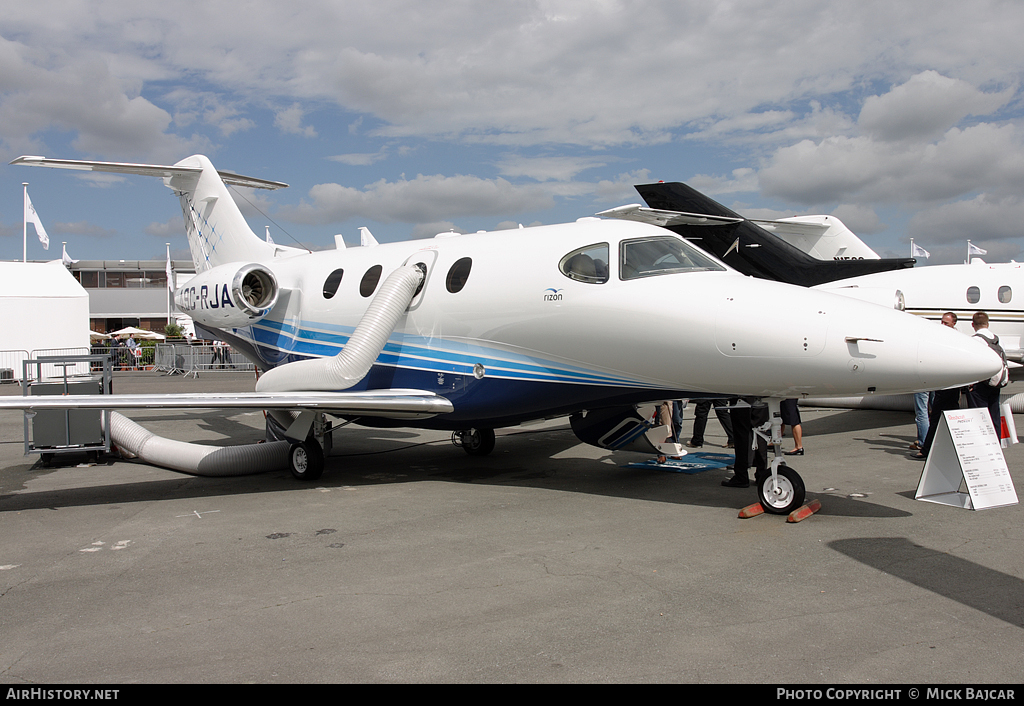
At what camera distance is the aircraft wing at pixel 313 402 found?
8273 mm

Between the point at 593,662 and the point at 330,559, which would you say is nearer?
the point at 593,662

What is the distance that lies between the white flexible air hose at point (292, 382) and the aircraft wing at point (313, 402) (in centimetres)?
38

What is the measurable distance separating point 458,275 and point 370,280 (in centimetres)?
179

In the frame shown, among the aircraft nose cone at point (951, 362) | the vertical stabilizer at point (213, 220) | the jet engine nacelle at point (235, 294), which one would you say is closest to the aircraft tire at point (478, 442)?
the jet engine nacelle at point (235, 294)

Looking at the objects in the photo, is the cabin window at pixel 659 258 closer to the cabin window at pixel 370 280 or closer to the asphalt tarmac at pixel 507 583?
the asphalt tarmac at pixel 507 583

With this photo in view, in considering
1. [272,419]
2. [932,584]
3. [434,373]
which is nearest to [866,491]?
[932,584]

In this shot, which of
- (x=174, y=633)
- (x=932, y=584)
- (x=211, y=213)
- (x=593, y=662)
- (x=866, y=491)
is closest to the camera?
(x=593, y=662)

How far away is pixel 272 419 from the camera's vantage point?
10719 millimetres

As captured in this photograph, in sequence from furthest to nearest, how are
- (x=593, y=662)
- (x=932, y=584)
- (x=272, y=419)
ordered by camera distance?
(x=272, y=419), (x=932, y=584), (x=593, y=662)

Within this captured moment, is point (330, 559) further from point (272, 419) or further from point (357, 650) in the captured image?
point (272, 419)

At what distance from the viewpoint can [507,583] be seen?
5.21 meters

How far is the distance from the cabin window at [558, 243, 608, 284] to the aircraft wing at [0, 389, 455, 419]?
235 centimetres

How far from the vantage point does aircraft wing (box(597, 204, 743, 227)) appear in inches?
586

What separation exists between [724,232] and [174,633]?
57.9ft
